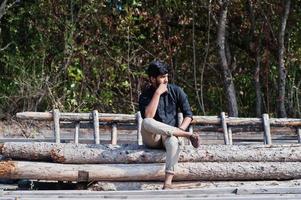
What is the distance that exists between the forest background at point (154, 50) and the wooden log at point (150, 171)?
A: 7668mm

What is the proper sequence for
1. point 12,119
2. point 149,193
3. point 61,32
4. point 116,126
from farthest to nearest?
point 61,32 → point 12,119 → point 116,126 → point 149,193

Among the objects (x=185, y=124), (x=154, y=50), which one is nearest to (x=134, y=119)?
(x=185, y=124)

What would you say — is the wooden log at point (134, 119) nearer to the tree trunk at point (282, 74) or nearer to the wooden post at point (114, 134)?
the wooden post at point (114, 134)

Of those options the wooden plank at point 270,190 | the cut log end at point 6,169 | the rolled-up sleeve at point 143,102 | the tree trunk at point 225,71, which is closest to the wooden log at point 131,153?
the cut log end at point 6,169

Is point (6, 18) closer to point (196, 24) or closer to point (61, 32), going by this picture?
point (61, 32)

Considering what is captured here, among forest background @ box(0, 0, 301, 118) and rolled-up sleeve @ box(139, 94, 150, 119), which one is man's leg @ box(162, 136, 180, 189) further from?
forest background @ box(0, 0, 301, 118)

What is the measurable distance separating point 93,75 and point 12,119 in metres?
2.52

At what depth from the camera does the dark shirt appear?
23.5ft

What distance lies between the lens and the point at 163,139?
7.02 meters

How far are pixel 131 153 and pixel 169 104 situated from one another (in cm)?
65

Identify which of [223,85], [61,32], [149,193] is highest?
[61,32]

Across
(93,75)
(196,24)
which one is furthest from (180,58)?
(93,75)

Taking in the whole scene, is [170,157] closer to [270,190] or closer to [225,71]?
[270,190]

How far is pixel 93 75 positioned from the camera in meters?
15.6
